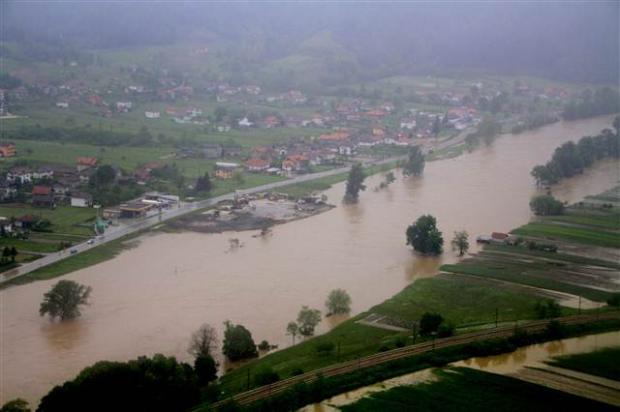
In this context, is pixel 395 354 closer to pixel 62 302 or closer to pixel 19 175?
pixel 62 302

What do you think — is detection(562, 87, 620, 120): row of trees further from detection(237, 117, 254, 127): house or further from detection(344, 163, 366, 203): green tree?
detection(344, 163, 366, 203): green tree

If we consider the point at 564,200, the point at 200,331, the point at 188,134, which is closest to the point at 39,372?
the point at 200,331

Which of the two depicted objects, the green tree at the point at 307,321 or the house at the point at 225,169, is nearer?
the green tree at the point at 307,321

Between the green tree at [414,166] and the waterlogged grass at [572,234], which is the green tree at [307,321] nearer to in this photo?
the waterlogged grass at [572,234]

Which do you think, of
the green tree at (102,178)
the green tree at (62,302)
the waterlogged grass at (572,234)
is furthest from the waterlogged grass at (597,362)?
the green tree at (102,178)

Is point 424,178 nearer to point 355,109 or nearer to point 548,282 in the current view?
point 548,282

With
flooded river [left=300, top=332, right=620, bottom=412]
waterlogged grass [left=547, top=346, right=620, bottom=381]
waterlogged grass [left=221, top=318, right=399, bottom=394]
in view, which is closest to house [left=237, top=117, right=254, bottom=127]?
waterlogged grass [left=221, top=318, right=399, bottom=394]
